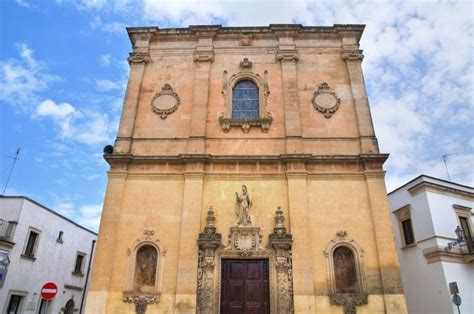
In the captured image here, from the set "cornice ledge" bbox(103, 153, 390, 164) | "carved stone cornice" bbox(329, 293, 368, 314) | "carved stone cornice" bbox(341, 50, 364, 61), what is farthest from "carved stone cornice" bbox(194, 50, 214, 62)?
"carved stone cornice" bbox(329, 293, 368, 314)

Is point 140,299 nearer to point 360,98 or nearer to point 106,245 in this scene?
point 106,245

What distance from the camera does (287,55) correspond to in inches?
653

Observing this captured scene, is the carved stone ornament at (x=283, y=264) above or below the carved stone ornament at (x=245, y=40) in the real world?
below

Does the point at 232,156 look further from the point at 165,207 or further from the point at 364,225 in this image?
the point at 364,225

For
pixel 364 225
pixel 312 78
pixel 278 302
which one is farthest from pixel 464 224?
pixel 278 302

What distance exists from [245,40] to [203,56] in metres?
2.23

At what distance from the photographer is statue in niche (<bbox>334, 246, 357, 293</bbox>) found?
41.1 feet

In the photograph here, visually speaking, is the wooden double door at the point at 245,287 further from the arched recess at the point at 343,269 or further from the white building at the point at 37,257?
the white building at the point at 37,257

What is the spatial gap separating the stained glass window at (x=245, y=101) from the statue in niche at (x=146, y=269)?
6.56 metres

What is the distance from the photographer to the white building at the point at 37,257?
65.4 feet

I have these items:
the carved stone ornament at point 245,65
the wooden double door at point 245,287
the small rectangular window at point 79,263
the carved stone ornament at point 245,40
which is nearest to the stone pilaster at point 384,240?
the wooden double door at point 245,287

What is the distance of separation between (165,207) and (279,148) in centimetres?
513

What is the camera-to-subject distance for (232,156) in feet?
46.4

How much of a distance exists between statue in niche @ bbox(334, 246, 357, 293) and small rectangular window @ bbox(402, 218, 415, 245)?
783 centimetres
